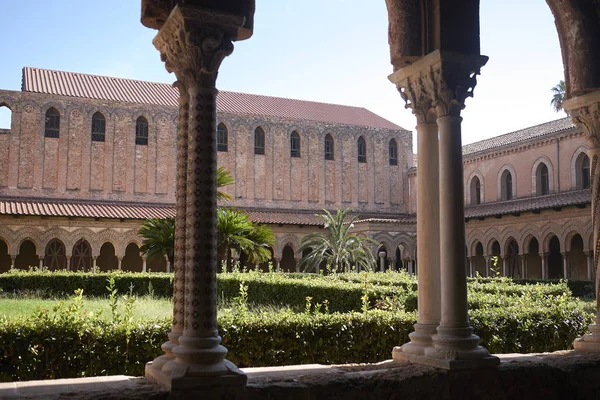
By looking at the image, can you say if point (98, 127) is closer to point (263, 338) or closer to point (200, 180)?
point (263, 338)

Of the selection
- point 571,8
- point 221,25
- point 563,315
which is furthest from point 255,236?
point 221,25

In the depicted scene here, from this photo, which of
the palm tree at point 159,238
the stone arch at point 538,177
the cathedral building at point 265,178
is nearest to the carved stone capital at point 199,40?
the palm tree at point 159,238

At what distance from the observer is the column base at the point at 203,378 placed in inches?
141

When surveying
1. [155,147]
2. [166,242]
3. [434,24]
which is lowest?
[166,242]

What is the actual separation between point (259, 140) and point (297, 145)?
7.06 ft

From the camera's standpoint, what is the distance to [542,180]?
28.8 m

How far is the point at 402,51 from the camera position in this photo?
516 centimetres

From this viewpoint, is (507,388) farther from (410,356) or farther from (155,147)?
(155,147)

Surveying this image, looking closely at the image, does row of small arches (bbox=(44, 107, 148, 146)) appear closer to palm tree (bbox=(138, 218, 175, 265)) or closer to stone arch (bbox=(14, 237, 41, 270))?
stone arch (bbox=(14, 237, 41, 270))

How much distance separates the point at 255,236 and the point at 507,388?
49.4 ft

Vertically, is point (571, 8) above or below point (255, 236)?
above

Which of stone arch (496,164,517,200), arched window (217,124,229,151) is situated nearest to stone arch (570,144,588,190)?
stone arch (496,164,517,200)

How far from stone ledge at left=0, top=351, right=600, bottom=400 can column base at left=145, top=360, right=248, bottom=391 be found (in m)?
0.04

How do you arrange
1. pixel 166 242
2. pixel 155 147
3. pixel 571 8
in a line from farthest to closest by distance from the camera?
1. pixel 155 147
2. pixel 166 242
3. pixel 571 8
